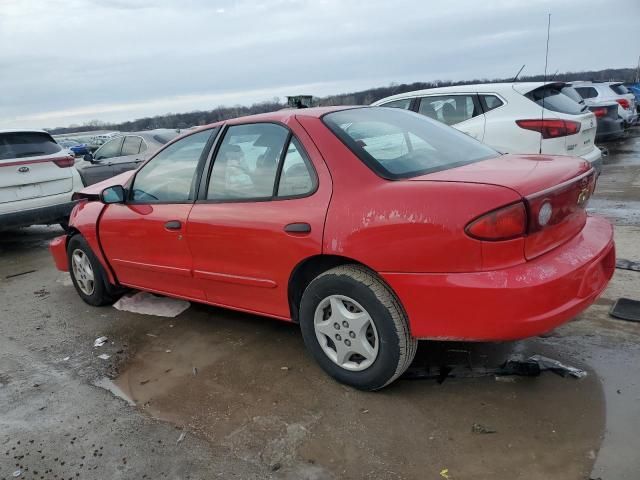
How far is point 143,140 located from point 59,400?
744 cm

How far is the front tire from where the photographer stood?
2.62m

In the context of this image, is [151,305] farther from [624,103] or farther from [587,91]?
[624,103]

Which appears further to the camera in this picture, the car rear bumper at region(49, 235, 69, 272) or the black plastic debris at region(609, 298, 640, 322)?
the car rear bumper at region(49, 235, 69, 272)

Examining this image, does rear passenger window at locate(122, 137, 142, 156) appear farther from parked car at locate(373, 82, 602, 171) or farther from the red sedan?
the red sedan

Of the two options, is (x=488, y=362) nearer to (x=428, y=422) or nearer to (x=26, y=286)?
(x=428, y=422)

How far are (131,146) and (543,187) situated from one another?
9.15 m

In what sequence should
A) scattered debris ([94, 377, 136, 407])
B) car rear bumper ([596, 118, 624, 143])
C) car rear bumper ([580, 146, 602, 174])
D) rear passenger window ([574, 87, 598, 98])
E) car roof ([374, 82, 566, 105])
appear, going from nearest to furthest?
scattered debris ([94, 377, 136, 407]) → car rear bumper ([580, 146, 602, 174]) → car roof ([374, 82, 566, 105]) → car rear bumper ([596, 118, 624, 143]) → rear passenger window ([574, 87, 598, 98])

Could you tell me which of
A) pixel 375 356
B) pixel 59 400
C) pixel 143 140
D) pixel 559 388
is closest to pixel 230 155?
pixel 375 356

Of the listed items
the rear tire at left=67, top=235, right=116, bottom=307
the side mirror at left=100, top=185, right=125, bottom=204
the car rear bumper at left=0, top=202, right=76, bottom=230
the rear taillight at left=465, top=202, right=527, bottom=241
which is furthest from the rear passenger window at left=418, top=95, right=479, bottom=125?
the car rear bumper at left=0, top=202, right=76, bottom=230

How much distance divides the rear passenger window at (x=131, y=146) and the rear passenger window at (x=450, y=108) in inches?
223

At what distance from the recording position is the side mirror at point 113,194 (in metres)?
3.99

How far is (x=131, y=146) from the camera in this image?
10.1 metres

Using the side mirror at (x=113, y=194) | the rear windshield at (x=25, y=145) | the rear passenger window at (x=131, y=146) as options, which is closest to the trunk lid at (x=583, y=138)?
the side mirror at (x=113, y=194)

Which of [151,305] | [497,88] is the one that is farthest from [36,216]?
[497,88]
